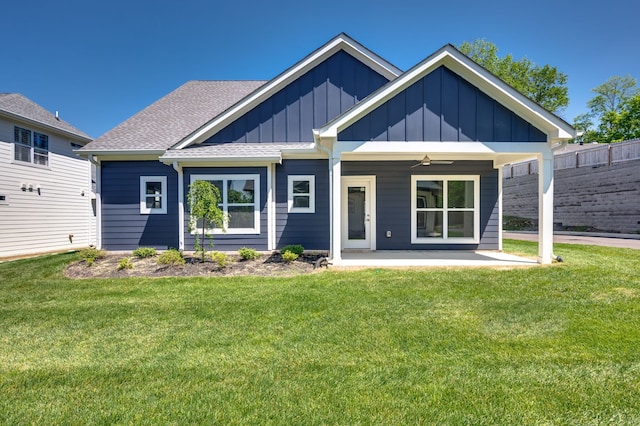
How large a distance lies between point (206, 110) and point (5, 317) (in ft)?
29.9

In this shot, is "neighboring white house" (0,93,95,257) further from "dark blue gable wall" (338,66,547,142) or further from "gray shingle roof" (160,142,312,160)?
"dark blue gable wall" (338,66,547,142)

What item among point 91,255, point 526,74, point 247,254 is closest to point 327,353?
point 247,254

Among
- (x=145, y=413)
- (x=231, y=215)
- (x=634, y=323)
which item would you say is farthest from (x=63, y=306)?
(x=634, y=323)

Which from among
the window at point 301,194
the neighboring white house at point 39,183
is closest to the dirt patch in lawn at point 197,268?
the window at point 301,194

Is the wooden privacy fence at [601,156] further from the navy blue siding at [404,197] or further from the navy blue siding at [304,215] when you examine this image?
the navy blue siding at [304,215]

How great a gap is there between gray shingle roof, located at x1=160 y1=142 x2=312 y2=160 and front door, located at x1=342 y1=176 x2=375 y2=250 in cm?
197

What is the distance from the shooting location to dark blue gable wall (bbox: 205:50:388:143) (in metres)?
9.86

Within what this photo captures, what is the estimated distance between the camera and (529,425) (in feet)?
7.16

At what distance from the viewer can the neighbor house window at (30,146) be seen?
12.2 m

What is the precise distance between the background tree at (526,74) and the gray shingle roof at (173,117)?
2718 cm

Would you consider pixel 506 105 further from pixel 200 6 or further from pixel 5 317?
pixel 200 6

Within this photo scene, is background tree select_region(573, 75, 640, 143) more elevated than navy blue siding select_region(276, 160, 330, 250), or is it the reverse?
background tree select_region(573, 75, 640, 143)

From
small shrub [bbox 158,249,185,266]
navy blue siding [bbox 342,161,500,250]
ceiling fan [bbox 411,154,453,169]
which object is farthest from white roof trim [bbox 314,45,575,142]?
small shrub [bbox 158,249,185,266]

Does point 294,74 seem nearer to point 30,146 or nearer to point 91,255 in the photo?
point 91,255
